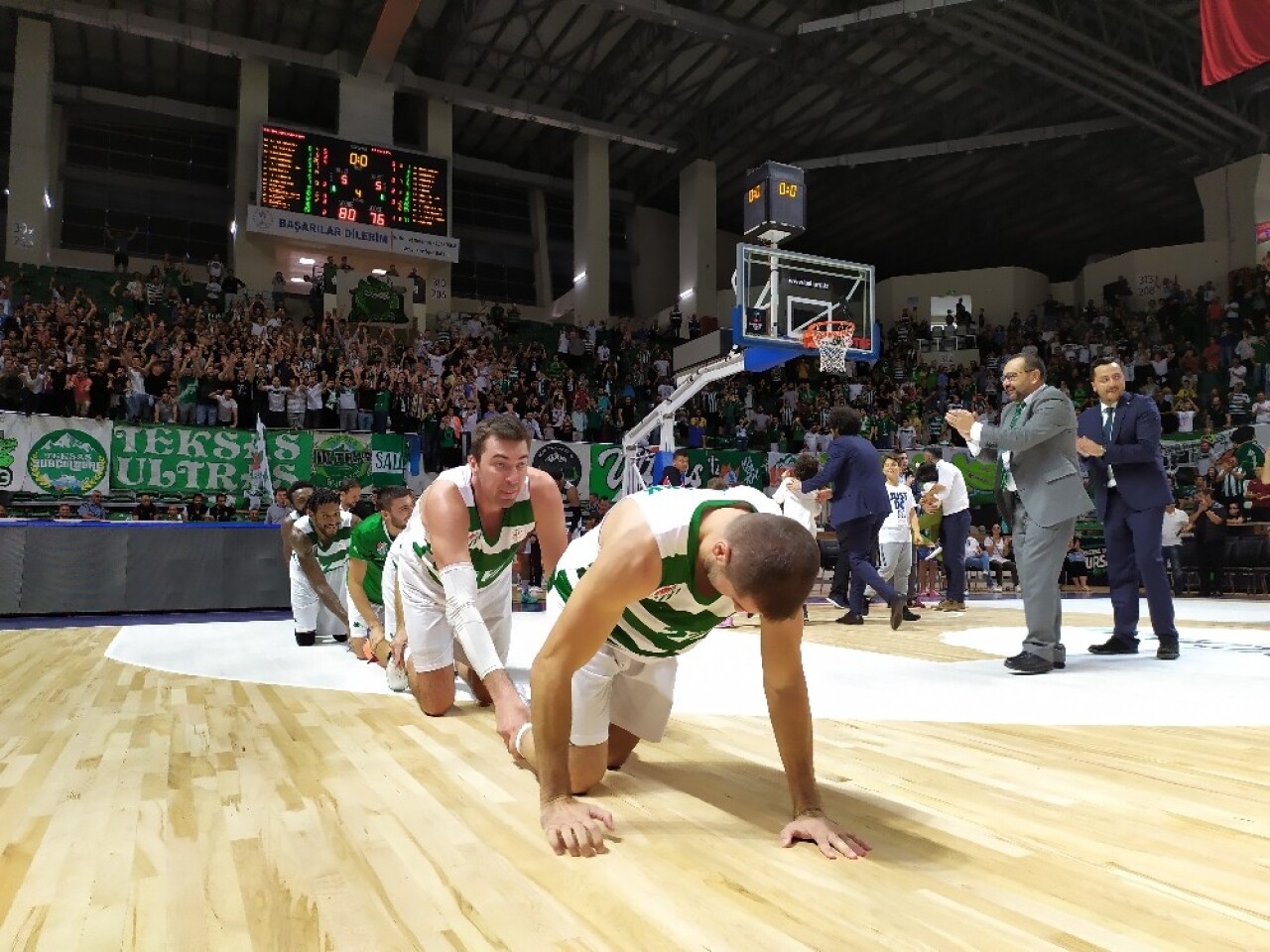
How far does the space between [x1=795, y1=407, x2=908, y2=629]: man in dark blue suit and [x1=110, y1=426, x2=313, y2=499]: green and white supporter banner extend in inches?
303

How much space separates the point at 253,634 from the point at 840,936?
6.90 m

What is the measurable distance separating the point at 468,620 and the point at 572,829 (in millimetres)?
1221

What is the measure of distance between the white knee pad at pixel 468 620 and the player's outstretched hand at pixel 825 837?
1.18 metres

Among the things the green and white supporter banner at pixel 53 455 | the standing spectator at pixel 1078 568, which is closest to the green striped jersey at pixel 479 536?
the green and white supporter banner at pixel 53 455

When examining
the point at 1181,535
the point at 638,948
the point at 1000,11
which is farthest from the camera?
the point at 1000,11

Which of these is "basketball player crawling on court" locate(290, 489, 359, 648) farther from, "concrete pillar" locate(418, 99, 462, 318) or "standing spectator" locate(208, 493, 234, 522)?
"concrete pillar" locate(418, 99, 462, 318)

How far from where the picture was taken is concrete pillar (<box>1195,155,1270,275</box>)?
67.8 ft

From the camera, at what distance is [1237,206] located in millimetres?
21172

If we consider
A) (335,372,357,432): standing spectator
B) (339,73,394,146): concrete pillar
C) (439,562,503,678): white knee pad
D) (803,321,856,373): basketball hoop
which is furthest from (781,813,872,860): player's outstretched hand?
(339,73,394,146): concrete pillar

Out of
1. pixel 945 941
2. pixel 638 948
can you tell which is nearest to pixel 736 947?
pixel 638 948

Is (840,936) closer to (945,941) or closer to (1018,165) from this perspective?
(945,941)

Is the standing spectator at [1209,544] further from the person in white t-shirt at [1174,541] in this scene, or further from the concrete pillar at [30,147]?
the concrete pillar at [30,147]

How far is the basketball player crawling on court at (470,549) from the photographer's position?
129 inches

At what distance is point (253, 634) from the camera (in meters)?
7.43
